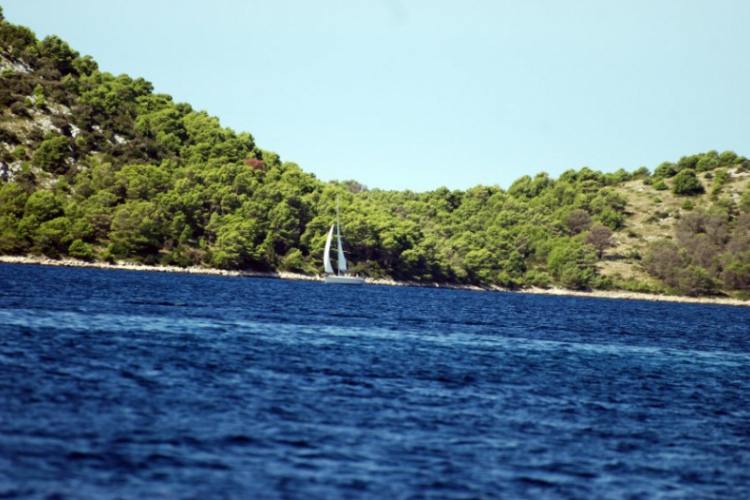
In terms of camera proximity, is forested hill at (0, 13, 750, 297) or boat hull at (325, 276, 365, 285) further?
boat hull at (325, 276, 365, 285)

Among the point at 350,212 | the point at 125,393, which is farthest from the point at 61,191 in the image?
the point at 125,393

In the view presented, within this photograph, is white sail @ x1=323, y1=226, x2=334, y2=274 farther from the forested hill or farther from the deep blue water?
the deep blue water

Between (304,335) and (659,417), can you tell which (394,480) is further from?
(304,335)

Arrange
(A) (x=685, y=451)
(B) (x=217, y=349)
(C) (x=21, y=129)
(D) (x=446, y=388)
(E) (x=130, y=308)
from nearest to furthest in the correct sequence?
(A) (x=685, y=451)
(D) (x=446, y=388)
(B) (x=217, y=349)
(E) (x=130, y=308)
(C) (x=21, y=129)

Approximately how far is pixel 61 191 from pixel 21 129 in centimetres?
2080

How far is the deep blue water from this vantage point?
20719 mm

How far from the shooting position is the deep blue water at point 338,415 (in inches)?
816

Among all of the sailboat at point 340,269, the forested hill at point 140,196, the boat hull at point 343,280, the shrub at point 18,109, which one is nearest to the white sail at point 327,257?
the sailboat at point 340,269

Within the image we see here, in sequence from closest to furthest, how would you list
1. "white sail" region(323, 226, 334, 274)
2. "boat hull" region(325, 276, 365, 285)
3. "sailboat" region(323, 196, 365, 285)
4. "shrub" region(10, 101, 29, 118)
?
"white sail" region(323, 226, 334, 274), "sailboat" region(323, 196, 365, 285), "boat hull" region(325, 276, 365, 285), "shrub" region(10, 101, 29, 118)

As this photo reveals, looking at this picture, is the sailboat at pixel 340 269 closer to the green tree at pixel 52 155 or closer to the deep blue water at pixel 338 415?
the green tree at pixel 52 155

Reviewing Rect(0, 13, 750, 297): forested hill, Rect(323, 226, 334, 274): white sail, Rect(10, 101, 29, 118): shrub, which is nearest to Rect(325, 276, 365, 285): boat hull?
Rect(323, 226, 334, 274): white sail

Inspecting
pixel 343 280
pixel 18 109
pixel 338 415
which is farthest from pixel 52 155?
pixel 338 415

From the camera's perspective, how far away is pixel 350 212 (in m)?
191

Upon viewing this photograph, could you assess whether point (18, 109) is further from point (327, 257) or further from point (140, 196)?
point (327, 257)
